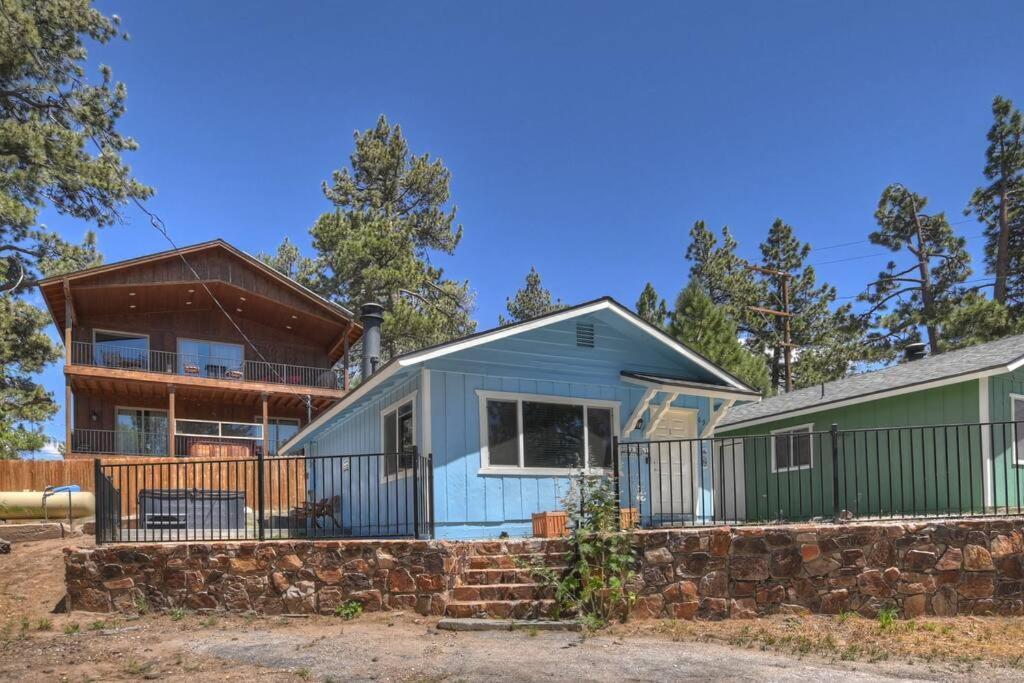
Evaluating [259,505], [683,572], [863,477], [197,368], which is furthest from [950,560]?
[197,368]

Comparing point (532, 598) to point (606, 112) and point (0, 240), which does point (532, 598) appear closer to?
point (606, 112)

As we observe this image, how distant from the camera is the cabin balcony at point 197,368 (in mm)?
24156

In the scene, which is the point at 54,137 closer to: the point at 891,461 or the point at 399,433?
the point at 399,433

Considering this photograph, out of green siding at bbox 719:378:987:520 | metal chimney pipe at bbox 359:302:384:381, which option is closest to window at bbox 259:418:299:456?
metal chimney pipe at bbox 359:302:384:381

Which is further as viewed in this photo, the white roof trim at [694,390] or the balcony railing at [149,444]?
the balcony railing at [149,444]

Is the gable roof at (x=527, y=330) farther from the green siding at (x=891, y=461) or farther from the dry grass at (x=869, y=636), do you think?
the dry grass at (x=869, y=636)

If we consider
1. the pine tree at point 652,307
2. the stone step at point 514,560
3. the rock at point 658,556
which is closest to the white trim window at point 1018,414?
the rock at point 658,556

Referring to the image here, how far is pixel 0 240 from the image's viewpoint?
77.4 ft

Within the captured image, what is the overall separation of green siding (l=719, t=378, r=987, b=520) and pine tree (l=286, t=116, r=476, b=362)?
58.8ft

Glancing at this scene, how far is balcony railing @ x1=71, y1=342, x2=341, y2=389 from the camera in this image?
2448cm

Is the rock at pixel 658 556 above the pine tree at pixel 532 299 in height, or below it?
below

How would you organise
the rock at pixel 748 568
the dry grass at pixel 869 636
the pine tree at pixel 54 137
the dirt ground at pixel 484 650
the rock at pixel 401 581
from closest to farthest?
the dirt ground at pixel 484 650, the dry grass at pixel 869 636, the rock at pixel 748 568, the rock at pixel 401 581, the pine tree at pixel 54 137

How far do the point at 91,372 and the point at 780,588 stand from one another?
21051 millimetres

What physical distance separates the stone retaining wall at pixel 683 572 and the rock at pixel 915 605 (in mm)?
10
